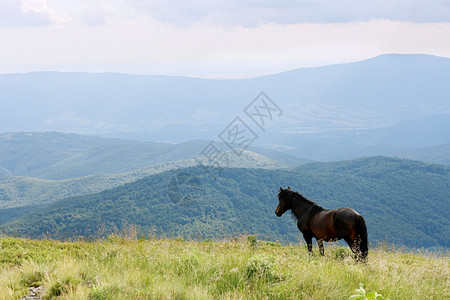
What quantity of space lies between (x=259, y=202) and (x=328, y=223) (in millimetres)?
94841

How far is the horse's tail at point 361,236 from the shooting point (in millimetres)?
8297

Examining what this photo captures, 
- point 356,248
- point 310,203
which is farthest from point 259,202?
point 356,248

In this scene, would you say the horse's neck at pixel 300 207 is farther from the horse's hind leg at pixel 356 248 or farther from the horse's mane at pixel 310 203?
the horse's hind leg at pixel 356 248

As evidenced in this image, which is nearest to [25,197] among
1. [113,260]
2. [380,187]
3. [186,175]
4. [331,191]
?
[186,175]

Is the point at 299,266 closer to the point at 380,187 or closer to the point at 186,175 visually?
the point at 186,175

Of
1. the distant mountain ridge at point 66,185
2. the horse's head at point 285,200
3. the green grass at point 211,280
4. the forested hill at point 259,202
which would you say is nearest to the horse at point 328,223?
the horse's head at point 285,200

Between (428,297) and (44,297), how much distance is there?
549 centimetres

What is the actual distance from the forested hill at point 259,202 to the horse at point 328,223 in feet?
186

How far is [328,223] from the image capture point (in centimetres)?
898

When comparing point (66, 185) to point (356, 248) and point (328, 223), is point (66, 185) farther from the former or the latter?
point (356, 248)

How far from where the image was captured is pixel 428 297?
5.47m

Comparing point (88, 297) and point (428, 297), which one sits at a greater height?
point (88, 297)

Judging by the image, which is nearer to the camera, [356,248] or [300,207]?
[356,248]

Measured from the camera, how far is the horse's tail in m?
8.30
